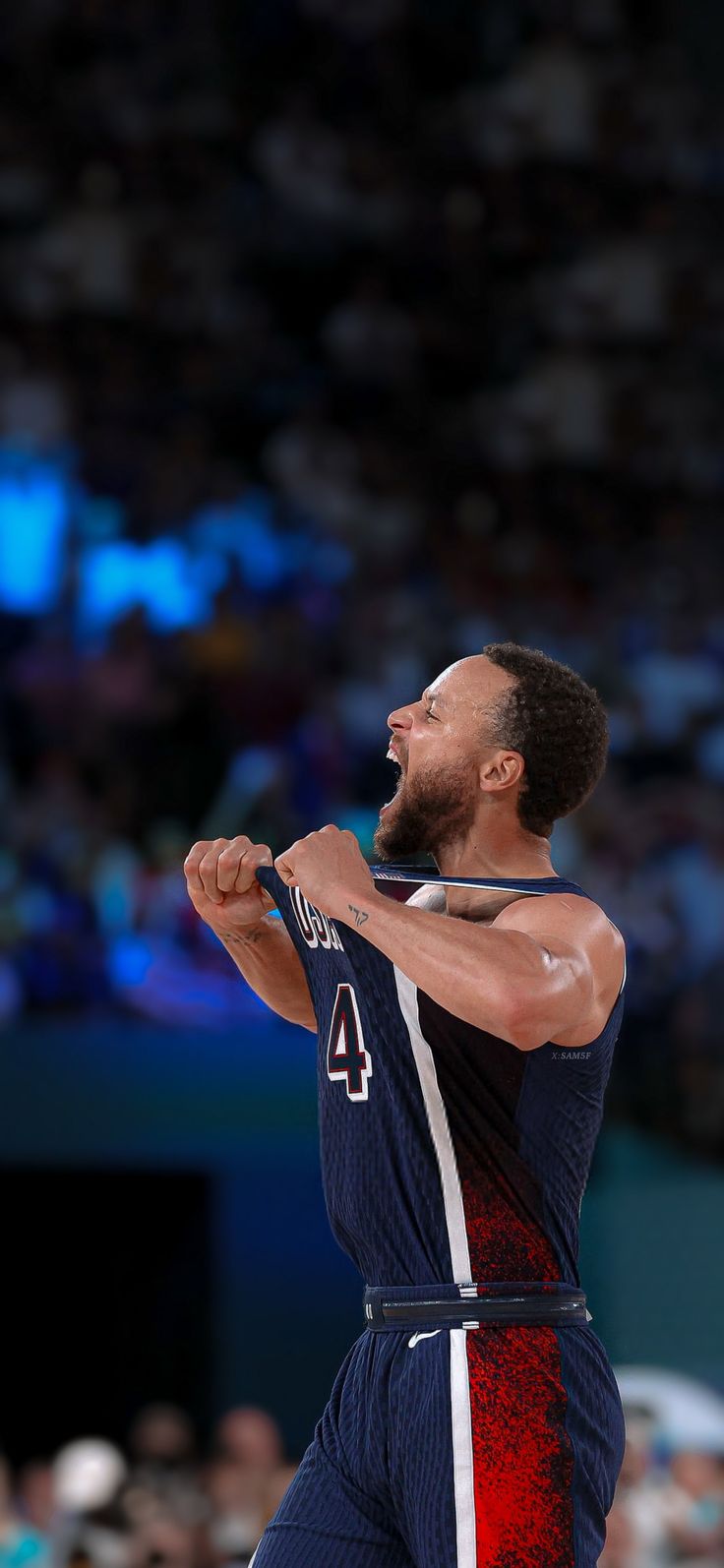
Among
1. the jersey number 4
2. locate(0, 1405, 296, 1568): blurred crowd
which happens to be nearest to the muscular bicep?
the jersey number 4

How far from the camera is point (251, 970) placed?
3869mm

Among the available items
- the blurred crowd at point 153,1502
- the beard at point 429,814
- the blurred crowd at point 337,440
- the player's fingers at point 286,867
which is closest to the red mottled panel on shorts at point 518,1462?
the player's fingers at point 286,867

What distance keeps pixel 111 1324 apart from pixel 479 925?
22.6 ft

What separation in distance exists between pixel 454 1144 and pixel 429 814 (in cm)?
66

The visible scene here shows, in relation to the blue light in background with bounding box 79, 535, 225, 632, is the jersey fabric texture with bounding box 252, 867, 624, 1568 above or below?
below

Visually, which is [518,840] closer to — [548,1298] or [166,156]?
[548,1298]

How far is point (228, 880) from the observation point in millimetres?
3623

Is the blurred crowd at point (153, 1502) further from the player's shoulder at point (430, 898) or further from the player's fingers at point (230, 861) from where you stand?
the player's fingers at point (230, 861)

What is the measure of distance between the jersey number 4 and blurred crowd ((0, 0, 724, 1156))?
4.98m

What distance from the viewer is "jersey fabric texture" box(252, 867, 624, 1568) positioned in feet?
10.1

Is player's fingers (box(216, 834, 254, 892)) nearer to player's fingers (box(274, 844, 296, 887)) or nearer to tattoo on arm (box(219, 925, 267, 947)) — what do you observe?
tattoo on arm (box(219, 925, 267, 947))

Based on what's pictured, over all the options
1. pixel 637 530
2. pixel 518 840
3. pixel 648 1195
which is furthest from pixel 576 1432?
pixel 637 530

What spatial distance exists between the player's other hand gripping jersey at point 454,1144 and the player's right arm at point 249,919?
14.9 inches

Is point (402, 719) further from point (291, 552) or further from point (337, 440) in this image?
point (337, 440)
